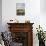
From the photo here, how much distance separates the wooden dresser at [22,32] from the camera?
194 inches

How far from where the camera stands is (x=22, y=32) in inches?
197

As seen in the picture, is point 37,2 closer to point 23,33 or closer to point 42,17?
point 42,17

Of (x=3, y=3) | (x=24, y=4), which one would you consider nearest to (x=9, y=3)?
(x=3, y=3)

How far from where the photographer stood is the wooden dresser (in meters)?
4.92

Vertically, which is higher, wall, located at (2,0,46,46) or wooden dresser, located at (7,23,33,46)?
wall, located at (2,0,46,46)

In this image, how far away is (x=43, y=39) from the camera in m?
4.81

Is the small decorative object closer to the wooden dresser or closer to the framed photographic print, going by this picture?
the wooden dresser

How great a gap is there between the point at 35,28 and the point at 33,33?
20 centimetres

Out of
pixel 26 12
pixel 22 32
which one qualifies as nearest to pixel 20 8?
pixel 26 12

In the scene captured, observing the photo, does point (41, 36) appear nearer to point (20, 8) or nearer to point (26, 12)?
point (26, 12)

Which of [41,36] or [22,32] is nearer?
[41,36]

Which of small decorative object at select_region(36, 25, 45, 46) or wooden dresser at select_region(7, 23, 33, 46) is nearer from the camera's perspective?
small decorative object at select_region(36, 25, 45, 46)

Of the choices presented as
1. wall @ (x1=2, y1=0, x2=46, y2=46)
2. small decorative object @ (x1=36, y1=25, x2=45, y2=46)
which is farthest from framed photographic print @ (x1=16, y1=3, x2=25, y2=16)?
small decorative object @ (x1=36, y1=25, x2=45, y2=46)

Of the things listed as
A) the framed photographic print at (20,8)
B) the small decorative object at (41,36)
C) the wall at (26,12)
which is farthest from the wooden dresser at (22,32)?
the framed photographic print at (20,8)
